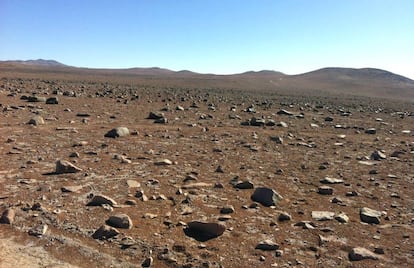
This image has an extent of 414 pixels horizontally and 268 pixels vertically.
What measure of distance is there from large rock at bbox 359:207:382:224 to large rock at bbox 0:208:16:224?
17.5 feet

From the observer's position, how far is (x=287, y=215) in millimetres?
7059

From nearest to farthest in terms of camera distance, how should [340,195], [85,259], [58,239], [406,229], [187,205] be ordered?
[85,259] < [58,239] < [406,229] < [187,205] < [340,195]

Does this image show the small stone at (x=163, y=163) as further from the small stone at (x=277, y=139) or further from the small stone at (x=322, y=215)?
the small stone at (x=277, y=139)

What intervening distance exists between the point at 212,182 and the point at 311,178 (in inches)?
91.1

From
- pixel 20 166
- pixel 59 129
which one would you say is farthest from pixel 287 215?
pixel 59 129

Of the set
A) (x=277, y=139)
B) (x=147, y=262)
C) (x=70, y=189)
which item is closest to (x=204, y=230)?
(x=147, y=262)

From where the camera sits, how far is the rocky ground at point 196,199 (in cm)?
574

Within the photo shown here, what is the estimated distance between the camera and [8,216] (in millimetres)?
6301

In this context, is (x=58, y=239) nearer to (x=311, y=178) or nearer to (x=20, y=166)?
(x=20, y=166)

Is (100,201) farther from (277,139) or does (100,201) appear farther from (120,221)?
(277,139)

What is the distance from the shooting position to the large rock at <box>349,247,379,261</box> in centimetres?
578

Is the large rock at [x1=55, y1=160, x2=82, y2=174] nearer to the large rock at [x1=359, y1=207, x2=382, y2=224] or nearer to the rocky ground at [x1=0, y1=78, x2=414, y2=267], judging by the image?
the rocky ground at [x1=0, y1=78, x2=414, y2=267]

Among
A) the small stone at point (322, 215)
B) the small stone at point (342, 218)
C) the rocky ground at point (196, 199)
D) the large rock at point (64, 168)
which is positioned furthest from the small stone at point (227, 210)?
the large rock at point (64, 168)

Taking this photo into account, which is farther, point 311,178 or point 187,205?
point 311,178
